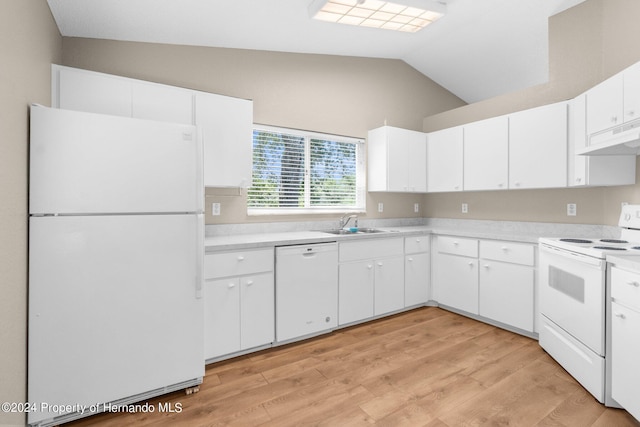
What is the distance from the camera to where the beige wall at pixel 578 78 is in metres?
2.66

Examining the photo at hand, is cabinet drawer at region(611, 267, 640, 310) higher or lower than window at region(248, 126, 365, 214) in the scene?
lower

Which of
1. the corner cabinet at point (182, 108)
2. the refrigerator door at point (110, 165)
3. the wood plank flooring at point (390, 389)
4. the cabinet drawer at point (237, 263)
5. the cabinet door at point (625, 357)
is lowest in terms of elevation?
the wood plank flooring at point (390, 389)

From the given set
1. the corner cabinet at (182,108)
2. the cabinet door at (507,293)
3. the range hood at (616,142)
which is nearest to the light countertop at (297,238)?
the cabinet door at (507,293)

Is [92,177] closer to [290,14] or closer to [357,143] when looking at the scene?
[290,14]

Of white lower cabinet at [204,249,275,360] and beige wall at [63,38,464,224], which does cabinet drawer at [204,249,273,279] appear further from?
beige wall at [63,38,464,224]

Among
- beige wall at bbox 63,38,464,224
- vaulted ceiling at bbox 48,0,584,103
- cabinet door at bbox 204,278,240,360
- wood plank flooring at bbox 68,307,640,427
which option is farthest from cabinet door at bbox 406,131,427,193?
cabinet door at bbox 204,278,240,360

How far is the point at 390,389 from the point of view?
2.12m

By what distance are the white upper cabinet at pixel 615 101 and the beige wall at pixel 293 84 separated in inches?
85.3

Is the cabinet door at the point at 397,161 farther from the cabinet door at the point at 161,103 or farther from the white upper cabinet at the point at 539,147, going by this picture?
the cabinet door at the point at 161,103

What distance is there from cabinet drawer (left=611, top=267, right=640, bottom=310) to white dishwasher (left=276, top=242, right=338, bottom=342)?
1976 millimetres

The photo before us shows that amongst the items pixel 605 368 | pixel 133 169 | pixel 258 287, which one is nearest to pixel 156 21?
pixel 133 169

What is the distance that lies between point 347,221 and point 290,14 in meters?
2.18

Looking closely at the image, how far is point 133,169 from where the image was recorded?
6.10 feet

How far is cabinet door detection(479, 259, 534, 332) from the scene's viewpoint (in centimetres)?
289
